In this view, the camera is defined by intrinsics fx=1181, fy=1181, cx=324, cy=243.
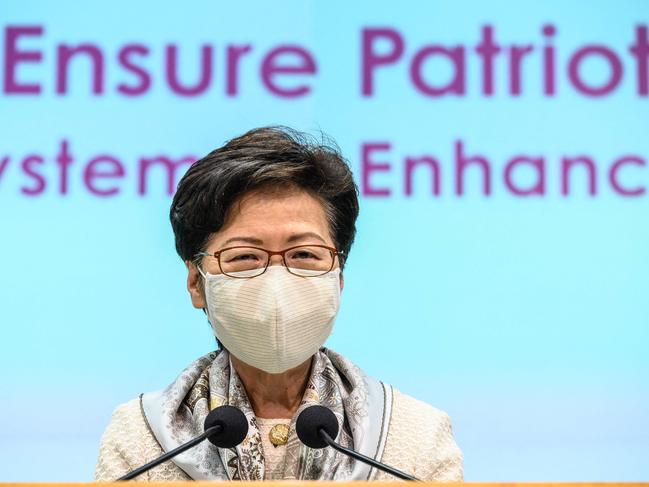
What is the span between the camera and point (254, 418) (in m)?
2.24

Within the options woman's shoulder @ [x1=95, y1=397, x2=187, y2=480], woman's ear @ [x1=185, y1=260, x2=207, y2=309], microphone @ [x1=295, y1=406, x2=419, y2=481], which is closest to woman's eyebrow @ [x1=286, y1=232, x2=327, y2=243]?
woman's ear @ [x1=185, y1=260, x2=207, y2=309]

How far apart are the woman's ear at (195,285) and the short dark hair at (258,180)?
0.02m

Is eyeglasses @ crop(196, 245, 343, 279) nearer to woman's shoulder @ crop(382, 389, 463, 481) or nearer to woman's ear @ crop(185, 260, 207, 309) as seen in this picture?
woman's ear @ crop(185, 260, 207, 309)

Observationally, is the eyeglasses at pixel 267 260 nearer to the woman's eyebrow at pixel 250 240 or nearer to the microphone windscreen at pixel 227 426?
the woman's eyebrow at pixel 250 240

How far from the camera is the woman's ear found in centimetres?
230

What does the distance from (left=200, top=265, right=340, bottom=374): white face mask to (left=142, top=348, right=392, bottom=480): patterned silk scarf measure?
0.10 metres

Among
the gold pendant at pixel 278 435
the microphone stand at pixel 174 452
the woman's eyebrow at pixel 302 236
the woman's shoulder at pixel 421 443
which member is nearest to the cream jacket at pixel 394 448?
the woman's shoulder at pixel 421 443

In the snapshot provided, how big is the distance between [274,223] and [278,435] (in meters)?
0.40

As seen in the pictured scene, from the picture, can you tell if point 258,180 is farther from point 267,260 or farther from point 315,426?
point 315,426

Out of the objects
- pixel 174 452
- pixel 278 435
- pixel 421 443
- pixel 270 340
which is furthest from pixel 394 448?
pixel 174 452

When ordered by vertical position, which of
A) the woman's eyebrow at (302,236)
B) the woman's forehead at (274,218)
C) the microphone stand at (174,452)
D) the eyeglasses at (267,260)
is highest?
the woman's forehead at (274,218)

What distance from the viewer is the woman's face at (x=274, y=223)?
86.0 inches

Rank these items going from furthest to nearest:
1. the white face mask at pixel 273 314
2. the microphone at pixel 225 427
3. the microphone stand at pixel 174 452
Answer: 1. the white face mask at pixel 273 314
2. the microphone at pixel 225 427
3. the microphone stand at pixel 174 452

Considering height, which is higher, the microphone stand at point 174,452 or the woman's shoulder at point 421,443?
the microphone stand at point 174,452
